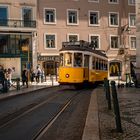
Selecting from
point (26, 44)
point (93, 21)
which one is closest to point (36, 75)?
point (26, 44)

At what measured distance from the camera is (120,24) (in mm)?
59250

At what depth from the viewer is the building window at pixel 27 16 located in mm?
52000

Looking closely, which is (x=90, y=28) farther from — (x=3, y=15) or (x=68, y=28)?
(x=3, y=15)

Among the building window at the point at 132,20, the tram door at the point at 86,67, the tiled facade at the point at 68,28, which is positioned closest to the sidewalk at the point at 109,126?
the tram door at the point at 86,67

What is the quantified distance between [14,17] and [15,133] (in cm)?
4183

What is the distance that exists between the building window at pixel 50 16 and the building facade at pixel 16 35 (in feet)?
7.20

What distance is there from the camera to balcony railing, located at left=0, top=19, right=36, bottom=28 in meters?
50.8

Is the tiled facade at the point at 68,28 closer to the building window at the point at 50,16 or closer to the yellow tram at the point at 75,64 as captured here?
the building window at the point at 50,16

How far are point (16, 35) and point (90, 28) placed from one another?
1031 cm

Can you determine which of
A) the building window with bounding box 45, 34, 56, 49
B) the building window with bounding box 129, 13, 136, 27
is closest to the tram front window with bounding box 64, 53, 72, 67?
the building window with bounding box 45, 34, 56, 49

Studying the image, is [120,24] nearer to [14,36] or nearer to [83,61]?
[14,36]

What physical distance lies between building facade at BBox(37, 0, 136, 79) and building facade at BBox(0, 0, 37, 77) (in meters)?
1.68

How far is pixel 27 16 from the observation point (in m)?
52.6

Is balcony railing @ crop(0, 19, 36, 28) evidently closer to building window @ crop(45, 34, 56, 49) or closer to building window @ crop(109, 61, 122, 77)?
building window @ crop(45, 34, 56, 49)
